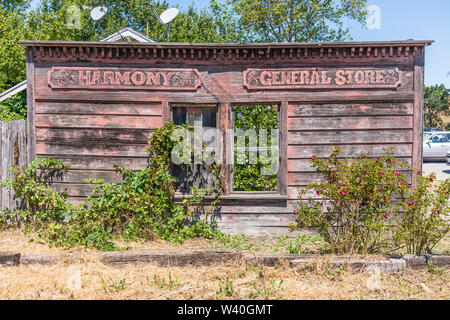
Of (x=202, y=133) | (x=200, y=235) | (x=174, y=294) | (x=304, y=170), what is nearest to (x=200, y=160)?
(x=202, y=133)

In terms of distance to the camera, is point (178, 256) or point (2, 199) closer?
point (178, 256)

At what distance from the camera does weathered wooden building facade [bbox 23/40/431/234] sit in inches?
279

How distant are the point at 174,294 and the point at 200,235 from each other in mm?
2539

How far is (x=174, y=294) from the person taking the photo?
452 centimetres

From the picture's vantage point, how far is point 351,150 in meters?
7.18

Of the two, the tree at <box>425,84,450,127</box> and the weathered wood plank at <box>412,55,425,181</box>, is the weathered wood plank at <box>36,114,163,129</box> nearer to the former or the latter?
the weathered wood plank at <box>412,55,425,181</box>

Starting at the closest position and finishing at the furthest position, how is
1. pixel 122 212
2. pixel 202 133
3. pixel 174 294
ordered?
pixel 174 294
pixel 122 212
pixel 202 133

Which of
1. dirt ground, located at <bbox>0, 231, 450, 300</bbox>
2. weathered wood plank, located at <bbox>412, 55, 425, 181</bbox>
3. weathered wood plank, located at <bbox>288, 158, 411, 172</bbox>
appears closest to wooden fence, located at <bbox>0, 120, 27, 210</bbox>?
dirt ground, located at <bbox>0, 231, 450, 300</bbox>

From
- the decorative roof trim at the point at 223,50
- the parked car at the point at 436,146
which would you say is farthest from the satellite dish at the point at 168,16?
the parked car at the point at 436,146

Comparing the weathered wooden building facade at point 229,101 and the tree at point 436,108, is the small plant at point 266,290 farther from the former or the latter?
the tree at point 436,108

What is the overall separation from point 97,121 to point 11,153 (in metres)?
1.74

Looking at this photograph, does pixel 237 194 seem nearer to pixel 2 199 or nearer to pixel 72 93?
pixel 72 93

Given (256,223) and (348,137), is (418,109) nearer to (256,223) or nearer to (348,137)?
(348,137)

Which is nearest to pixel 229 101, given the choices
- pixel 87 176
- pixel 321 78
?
pixel 321 78
